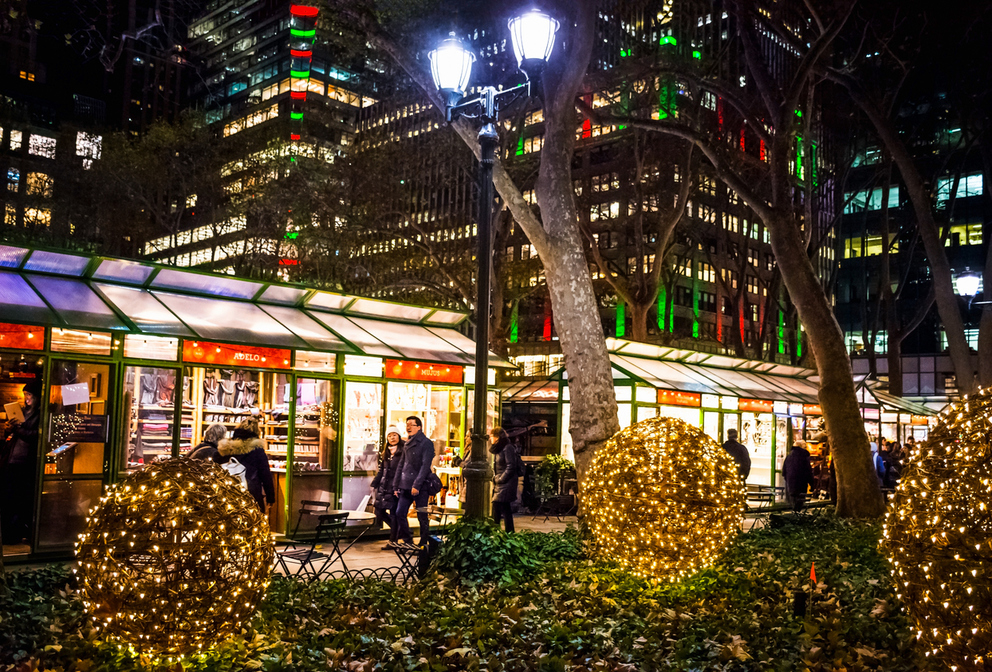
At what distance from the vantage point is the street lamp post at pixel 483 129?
9.03 meters

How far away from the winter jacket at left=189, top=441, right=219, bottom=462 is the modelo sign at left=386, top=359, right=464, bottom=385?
4786 millimetres

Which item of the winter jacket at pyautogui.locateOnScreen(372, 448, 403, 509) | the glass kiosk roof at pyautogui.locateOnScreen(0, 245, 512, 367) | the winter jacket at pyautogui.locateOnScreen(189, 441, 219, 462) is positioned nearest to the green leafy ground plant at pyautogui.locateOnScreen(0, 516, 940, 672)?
the winter jacket at pyautogui.locateOnScreen(189, 441, 219, 462)

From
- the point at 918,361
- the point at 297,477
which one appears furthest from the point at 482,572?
the point at 918,361

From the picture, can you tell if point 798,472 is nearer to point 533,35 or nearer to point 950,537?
point 533,35

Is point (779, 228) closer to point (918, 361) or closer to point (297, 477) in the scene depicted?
point (297, 477)

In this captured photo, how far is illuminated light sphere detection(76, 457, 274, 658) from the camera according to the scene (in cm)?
519

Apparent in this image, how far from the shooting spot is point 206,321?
12656 mm

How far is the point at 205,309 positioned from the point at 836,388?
10527mm

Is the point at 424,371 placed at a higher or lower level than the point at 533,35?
lower

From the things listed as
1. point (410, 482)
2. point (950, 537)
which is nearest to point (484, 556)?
point (410, 482)

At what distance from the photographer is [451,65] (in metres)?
9.35

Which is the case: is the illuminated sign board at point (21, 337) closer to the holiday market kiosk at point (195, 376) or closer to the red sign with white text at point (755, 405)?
the holiday market kiosk at point (195, 376)

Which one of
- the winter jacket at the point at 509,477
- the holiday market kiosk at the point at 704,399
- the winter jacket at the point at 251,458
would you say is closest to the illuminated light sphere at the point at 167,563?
the winter jacket at the point at 251,458

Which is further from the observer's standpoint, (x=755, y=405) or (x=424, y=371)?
(x=755, y=405)
